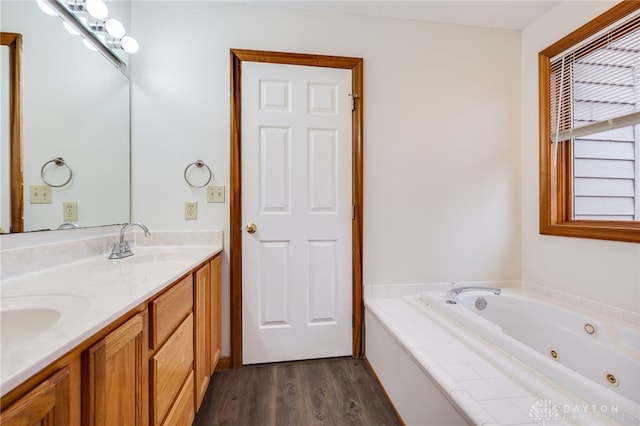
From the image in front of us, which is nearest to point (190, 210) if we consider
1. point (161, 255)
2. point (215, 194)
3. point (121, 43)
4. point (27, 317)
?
point (215, 194)

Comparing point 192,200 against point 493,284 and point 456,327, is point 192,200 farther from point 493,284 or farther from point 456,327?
point 493,284

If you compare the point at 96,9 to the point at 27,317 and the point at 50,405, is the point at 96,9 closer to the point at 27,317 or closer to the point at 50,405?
the point at 27,317

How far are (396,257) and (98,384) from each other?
5.71 ft

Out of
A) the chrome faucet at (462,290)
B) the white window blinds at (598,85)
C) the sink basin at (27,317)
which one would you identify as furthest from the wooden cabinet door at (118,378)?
the white window blinds at (598,85)

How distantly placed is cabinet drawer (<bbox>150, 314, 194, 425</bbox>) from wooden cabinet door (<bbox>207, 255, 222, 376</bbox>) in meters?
0.32

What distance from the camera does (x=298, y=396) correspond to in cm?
154

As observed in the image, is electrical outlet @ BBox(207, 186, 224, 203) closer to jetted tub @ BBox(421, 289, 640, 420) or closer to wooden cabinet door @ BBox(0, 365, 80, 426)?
wooden cabinet door @ BBox(0, 365, 80, 426)

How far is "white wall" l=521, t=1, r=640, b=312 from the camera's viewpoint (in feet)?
4.97

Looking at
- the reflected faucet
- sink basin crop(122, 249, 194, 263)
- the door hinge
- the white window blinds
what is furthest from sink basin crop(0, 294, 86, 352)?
the white window blinds

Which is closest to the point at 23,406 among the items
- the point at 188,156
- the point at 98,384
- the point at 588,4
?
the point at 98,384

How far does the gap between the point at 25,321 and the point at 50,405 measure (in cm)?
37

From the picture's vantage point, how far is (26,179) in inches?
40.3

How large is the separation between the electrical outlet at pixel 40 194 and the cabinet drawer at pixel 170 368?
736 millimetres

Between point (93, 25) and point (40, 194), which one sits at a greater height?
point (93, 25)
